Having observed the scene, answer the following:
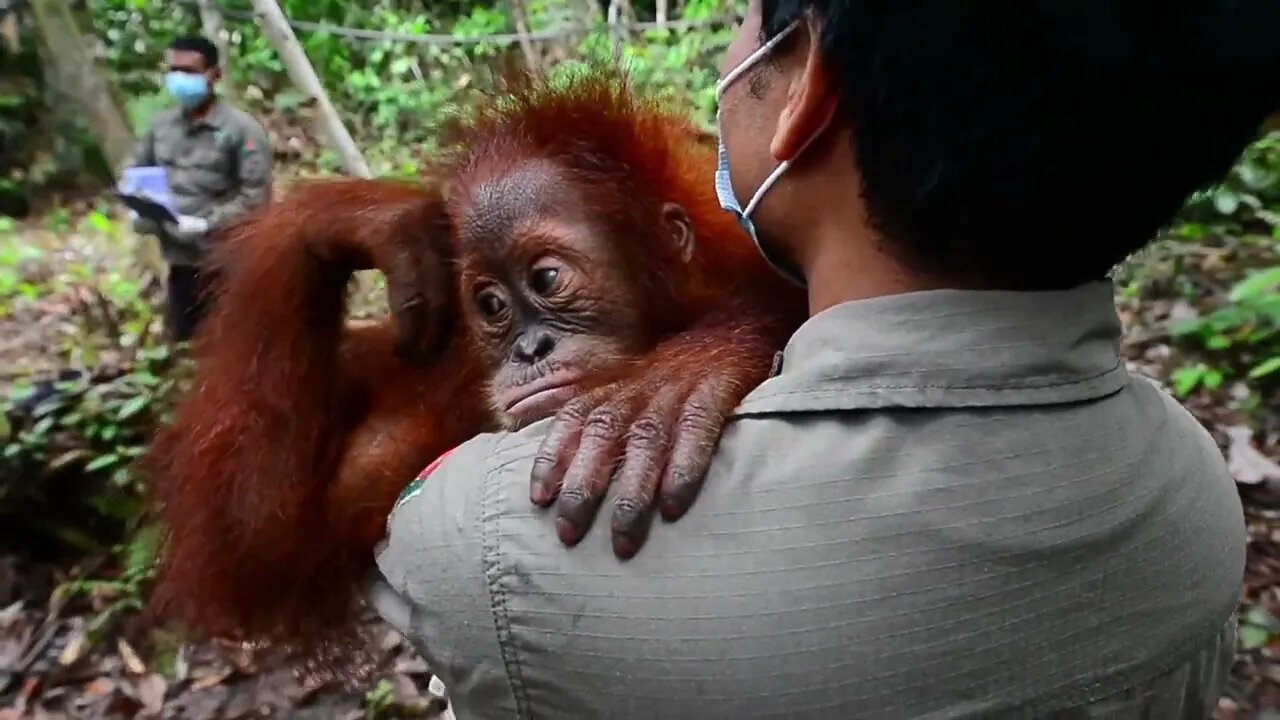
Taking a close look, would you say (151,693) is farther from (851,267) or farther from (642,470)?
(851,267)

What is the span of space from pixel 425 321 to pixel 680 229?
48cm

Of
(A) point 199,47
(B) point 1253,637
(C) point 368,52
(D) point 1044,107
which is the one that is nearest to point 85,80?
(A) point 199,47

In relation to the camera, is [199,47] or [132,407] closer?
[132,407]

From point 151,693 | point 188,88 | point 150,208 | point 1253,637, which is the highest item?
point 188,88

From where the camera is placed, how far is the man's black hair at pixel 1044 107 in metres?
0.84

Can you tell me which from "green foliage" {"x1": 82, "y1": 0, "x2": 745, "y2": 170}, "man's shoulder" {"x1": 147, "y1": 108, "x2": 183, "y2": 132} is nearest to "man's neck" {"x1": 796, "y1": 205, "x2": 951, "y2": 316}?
"man's shoulder" {"x1": 147, "y1": 108, "x2": 183, "y2": 132}

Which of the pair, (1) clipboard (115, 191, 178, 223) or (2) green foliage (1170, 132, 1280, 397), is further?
(1) clipboard (115, 191, 178, 223)

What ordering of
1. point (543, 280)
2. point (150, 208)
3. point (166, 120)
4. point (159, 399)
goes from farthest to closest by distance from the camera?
point (166, 120), point (150, 208), point (159, 399), point (543, 280)

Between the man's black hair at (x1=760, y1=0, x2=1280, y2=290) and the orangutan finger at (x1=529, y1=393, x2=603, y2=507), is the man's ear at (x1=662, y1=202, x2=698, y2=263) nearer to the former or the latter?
the orangutan finger at (x1=529, y1=393, x2=603, y2=507)

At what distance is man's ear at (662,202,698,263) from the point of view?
1.93 metres

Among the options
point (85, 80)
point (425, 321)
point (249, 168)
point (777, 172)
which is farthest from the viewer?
point (85, 80)

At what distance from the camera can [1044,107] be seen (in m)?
0.86

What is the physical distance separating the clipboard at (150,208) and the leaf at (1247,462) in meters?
4.30

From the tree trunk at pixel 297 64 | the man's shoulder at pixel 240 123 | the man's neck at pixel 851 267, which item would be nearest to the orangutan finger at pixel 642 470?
the man's neck at pixel 851 267
